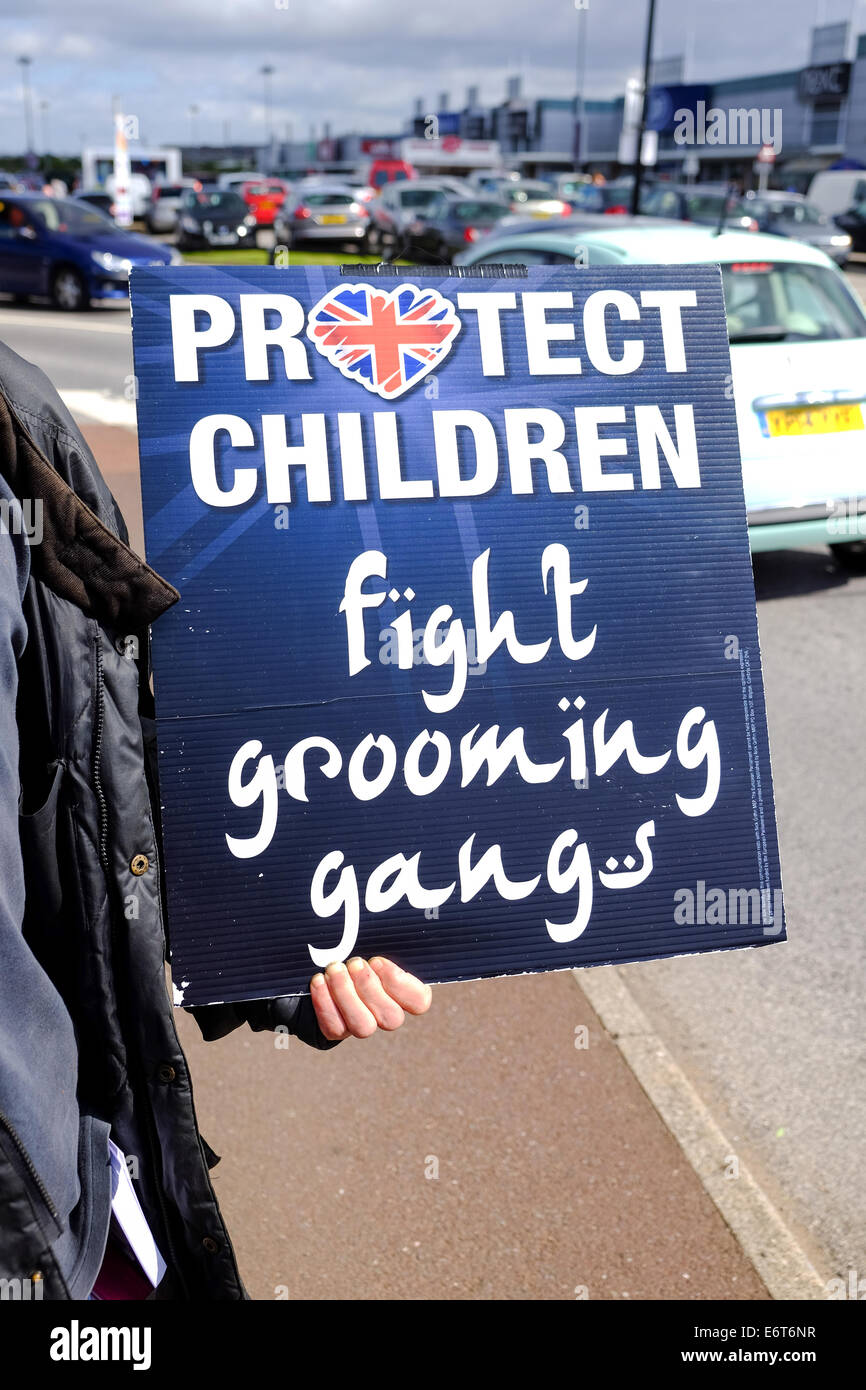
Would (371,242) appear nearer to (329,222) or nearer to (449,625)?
(329,222)

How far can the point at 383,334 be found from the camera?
5.33ft

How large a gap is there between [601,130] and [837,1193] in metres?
87.0

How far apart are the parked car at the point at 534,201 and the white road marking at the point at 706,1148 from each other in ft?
83.3

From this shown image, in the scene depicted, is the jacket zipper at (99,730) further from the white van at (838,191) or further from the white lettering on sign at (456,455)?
the white van at (838,191)

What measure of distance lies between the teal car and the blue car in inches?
517

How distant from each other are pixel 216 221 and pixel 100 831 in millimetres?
28524

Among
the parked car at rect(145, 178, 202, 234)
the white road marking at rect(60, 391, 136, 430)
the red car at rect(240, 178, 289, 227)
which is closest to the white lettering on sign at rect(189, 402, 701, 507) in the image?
the white road marking at rect(60, 391, 136, 430)

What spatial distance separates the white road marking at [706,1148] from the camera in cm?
262

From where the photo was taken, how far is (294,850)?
1588 mm

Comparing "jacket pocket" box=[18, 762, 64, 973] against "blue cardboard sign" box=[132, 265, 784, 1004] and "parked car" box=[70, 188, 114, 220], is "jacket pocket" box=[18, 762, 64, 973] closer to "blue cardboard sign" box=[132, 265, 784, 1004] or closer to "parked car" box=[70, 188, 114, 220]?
"blue cardboard sign" box=[132, 265, 784, 1004]

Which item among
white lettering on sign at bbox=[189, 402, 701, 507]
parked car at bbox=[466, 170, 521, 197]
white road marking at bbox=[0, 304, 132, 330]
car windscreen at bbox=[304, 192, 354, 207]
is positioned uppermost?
parked car at bbox=[466, 170, 521, 197]

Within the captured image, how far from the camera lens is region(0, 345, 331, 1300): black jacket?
1.43 metres

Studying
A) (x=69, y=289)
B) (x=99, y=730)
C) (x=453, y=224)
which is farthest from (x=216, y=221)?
(x=99, y=730)
